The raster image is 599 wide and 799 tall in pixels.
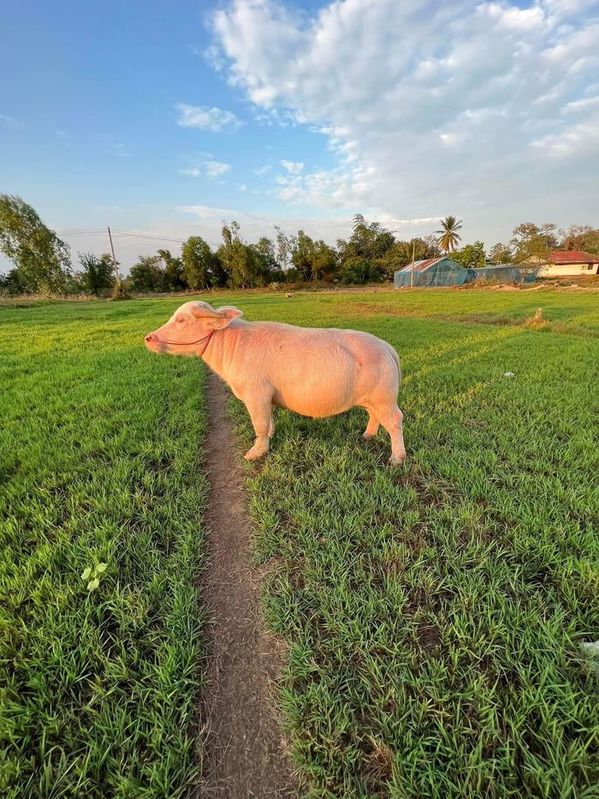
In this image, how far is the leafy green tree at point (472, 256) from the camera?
48.0 m

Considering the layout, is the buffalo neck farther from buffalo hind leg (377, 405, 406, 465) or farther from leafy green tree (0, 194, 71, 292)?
leafy green tree (0, 194, 71, 292)

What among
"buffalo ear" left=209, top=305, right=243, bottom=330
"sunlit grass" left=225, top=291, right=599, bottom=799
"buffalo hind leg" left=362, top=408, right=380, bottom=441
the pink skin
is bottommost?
"sunlit grass" left=225, top=291, right=599, bottom=799

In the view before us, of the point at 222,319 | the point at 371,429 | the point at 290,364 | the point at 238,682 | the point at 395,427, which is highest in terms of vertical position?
Answer: the point at 222,319

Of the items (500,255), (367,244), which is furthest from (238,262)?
(500,255)

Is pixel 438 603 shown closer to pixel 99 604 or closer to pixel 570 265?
pixel 99 604

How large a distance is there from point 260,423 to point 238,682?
227 centimetres

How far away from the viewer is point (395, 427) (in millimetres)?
3520

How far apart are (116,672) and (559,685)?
2223 mm

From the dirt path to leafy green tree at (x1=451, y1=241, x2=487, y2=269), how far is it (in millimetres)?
54975

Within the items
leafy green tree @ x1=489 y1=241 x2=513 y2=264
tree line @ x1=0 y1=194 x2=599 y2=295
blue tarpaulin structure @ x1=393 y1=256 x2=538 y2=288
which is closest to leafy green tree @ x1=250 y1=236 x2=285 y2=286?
tree line @ x1=0 y1=194 x2=599 y2=295

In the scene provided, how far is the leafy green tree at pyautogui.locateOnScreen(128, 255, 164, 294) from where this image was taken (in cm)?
4859

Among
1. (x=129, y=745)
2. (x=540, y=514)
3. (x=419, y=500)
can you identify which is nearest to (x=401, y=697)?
(x=129, y=745)

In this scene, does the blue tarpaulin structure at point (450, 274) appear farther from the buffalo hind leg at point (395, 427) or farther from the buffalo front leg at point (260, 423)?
the buffalo front leg at point (260, 423)

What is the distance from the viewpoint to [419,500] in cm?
305
